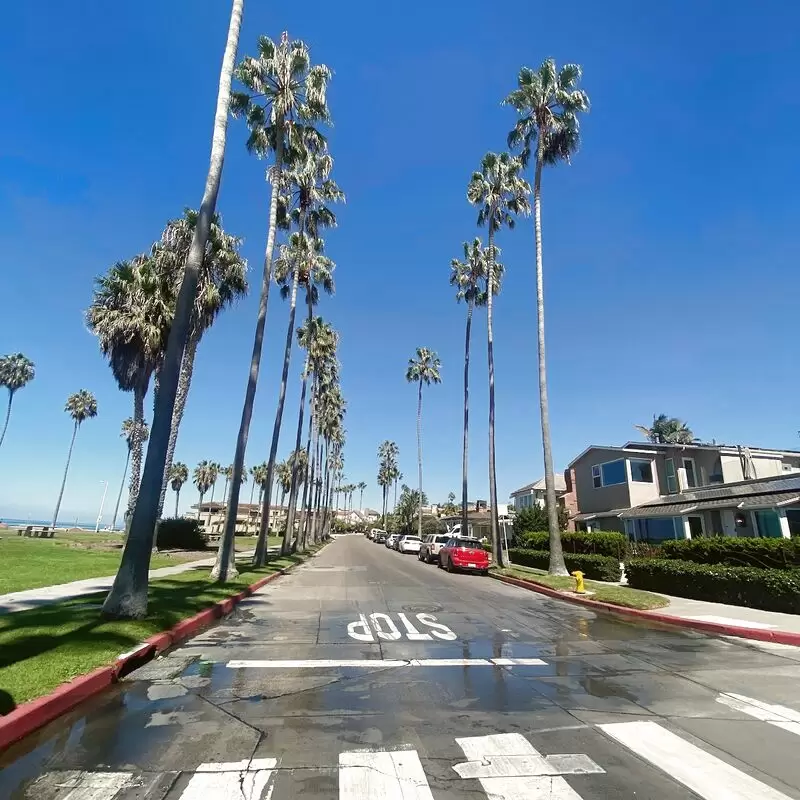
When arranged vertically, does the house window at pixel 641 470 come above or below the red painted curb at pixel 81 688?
above

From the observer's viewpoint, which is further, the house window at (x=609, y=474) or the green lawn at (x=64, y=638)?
the house window at (x=609, y=474)

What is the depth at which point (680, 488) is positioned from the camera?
30.9 metres

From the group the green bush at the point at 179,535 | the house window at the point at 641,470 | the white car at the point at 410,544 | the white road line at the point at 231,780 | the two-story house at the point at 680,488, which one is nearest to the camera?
the white road line at the point at 231,780

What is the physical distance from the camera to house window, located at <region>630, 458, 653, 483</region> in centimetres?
3231

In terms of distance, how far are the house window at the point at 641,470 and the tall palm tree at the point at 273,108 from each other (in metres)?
23.8

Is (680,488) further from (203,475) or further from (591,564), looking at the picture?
(203,475)

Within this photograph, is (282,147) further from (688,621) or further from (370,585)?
(688,621)

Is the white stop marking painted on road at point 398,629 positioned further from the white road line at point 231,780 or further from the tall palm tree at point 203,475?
the tall palm tree at point 203,475

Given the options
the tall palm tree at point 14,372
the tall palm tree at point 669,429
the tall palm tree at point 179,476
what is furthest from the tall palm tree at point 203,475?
the tall palm tree at point 669,429

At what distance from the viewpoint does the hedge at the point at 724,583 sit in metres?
12.4

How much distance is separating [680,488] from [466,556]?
14239 millimetres

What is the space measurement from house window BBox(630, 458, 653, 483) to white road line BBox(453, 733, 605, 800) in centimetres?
3044

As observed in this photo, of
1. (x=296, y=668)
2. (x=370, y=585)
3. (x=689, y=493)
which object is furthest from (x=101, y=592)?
(x=689, y=493)

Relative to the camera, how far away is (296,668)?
23.9ft
